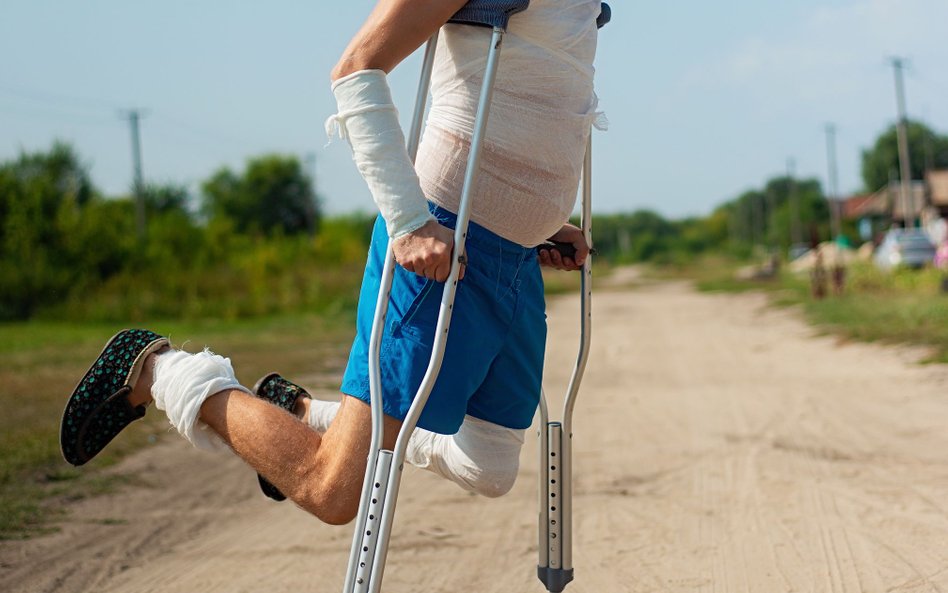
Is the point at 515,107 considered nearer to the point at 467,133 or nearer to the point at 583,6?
the point at 467,133

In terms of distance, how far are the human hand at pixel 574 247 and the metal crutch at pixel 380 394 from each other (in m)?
0.74

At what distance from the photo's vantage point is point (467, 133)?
2396 mm

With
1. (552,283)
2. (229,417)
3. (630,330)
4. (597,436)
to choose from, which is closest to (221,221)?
(552,283)

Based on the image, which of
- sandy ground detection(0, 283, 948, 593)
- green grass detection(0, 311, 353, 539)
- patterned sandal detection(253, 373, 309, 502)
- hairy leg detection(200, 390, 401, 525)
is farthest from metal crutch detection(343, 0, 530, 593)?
green grass detection(0, 311, 353, 539)

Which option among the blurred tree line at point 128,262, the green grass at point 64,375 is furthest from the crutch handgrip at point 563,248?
the blurred tree line at point 128,262

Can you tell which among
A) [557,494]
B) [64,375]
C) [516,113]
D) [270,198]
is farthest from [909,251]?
[270,198]

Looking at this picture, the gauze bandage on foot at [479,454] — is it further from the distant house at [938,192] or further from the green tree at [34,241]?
the distant house at [938,192]

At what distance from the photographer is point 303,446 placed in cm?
249

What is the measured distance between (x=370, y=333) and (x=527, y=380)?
0.49 metres

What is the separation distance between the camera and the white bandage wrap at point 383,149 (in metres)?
2.23

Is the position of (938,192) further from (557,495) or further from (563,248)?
(557,495)

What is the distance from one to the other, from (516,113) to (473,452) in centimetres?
89

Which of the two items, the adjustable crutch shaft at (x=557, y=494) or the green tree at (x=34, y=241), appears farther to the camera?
the green tree at (x=34, y=241)

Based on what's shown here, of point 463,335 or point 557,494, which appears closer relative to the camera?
point 463,335
